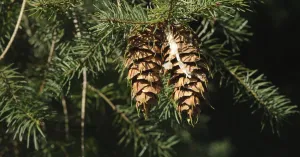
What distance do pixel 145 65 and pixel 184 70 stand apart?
47 mm

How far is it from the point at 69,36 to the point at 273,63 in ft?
4.19

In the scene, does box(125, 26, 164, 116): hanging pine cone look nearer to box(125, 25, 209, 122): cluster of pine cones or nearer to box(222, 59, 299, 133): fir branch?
box(125, 25, 209, 122): cluster of pine cones

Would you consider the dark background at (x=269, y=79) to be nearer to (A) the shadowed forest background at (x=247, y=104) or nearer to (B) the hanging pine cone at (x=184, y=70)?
(A) the shadowed forest background at (x=247, y=104)

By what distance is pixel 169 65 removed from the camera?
2.04 feet

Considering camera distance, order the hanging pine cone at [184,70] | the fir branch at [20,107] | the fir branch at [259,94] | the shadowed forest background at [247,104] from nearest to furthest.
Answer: the hanging pine cone at [184,70], the fir branch at [20,107], the fir branch at [259,94], the shadowed forest background at [247,104]

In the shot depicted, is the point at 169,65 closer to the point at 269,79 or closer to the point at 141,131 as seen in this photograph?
the point at 141,131

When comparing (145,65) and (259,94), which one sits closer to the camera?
(145,65)

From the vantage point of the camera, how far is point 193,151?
1.67m

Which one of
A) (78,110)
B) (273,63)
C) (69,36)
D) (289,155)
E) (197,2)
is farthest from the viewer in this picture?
(289,155)

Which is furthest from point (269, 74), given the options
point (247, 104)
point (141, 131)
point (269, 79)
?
point (141, 131)

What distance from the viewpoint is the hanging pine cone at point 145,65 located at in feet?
2.05

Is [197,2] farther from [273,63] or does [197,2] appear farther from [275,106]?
[273,63]

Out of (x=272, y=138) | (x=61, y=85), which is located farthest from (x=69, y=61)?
(x=272, y=138)

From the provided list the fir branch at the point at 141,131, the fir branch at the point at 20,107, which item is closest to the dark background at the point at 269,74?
the fir branch at the point at 141,131
